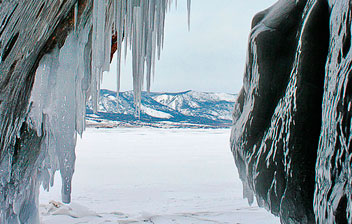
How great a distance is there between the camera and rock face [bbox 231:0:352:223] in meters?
1.36

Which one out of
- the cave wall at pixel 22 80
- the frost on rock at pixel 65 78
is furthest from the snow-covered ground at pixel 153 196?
the frost on rock at pixel 65 78

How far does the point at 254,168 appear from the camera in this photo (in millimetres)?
1990

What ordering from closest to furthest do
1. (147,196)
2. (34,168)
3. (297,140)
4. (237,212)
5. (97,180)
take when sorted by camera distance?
(297,140)
(34,168)
(237,212)
(147,196)
(97,180)

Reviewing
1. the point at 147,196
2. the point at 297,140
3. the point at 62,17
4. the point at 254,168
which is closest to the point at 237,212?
the point at 147,196

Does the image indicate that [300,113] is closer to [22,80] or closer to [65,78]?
[65,78]

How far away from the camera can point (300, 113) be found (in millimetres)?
1662

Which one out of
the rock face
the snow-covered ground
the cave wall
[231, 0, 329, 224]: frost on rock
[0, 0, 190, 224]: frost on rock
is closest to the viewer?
the rock face

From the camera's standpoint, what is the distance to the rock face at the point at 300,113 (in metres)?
1.36

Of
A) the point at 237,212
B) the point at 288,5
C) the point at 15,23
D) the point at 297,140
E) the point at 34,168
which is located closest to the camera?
the point at 297,140

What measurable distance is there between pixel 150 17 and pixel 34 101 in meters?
1.09

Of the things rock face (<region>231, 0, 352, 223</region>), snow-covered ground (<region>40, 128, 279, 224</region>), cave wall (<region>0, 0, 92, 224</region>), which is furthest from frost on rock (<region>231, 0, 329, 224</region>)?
snow-covered ground (<region>40, 128, 279, 224</region>)

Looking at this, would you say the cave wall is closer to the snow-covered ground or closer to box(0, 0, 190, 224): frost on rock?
box(0, 0, 190, 224): frost on rock

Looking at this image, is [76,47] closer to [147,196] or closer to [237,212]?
[237,212]

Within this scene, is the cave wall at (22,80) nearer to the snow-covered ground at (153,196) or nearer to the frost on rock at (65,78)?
the frost on rock at (65,78)
